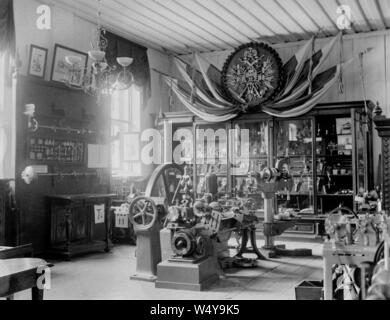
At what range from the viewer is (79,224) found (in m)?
7.45

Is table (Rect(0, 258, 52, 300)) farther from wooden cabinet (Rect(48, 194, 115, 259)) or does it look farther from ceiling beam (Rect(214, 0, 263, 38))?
ceiling beam (Rect(214, 0, 263, 38))

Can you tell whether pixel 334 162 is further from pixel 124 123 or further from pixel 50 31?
pixel 50 31

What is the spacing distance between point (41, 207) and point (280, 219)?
350 cm

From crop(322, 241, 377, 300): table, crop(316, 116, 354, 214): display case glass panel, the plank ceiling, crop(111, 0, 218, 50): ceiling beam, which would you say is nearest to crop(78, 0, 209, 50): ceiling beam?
the plank ceiling

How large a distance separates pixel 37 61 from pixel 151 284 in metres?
3.80

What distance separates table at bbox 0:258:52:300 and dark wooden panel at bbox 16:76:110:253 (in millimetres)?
3561

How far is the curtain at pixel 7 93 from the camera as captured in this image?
662cm

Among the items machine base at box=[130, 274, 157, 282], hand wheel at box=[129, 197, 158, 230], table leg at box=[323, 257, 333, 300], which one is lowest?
machine base at box=[130, 274, 157, 282]

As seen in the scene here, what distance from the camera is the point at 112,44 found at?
29.2 feet

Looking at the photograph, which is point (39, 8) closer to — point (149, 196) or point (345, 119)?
point (149, 196)

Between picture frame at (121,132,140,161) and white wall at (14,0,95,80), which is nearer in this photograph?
white wall at (14,0,95,80)

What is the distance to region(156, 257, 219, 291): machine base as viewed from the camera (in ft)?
17.3

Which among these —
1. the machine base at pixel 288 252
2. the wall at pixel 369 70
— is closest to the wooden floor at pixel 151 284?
the machine base at pixel 288 252

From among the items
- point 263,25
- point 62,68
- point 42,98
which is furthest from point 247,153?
point 42,98
